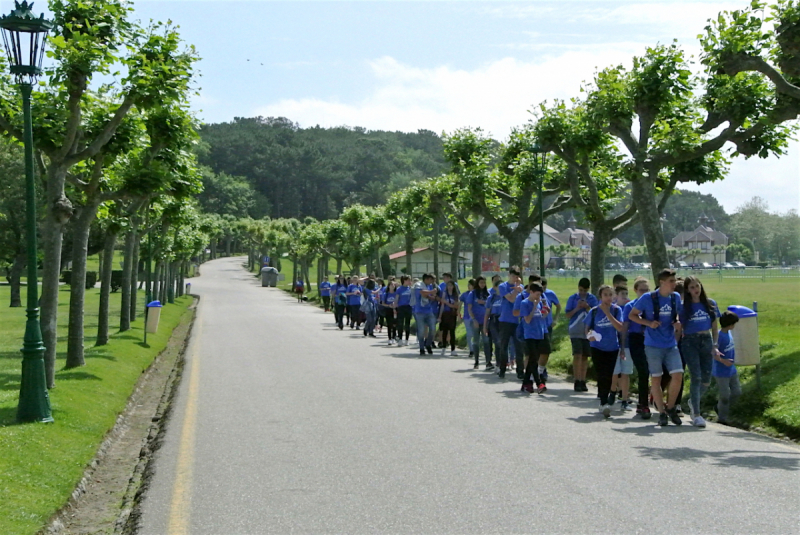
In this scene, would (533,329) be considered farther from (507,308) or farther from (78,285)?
(78,285)

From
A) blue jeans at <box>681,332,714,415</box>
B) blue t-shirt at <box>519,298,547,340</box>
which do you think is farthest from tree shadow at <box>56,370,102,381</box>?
blue jeans at <box>681,332,714,415</box>

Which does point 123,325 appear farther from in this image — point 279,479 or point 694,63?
point 279,479

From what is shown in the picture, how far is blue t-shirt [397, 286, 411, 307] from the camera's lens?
23.4 m

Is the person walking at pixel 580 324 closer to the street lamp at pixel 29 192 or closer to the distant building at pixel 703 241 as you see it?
the street lamp at pixel 29 192

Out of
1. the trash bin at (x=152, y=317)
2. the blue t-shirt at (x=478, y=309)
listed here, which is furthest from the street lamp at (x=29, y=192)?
the trash bin at (x=152, y=317)

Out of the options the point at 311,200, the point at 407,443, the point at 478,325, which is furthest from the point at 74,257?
the point at 311,200

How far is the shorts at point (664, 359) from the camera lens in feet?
35.4

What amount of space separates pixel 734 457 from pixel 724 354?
2.66m

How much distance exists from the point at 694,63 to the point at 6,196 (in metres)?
39.3

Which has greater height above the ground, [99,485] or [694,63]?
[694,63]

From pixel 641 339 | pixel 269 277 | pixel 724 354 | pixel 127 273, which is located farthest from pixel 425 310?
pixel 269 277

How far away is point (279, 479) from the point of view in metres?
7.93

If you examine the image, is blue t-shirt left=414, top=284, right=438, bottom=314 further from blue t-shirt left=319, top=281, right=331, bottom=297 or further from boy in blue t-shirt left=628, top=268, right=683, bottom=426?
blue t-shirt left=319, top=281, right=331, bottom=297

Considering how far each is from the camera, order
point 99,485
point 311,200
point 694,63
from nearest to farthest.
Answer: point 99,485 → point 694,63 → point 311,200
